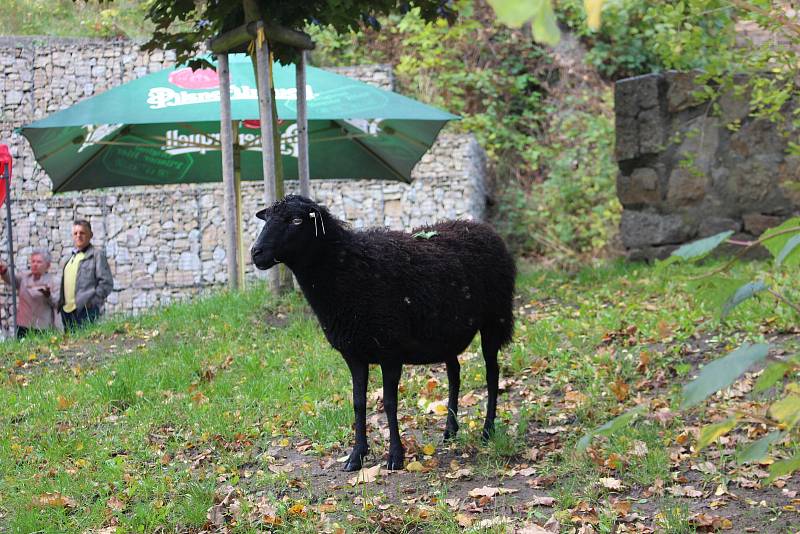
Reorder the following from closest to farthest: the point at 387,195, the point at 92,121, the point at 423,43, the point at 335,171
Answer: the point at 92,121 → the point at 335,171 → the point at 387,195 → the point at 423,43

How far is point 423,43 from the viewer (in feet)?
61.3

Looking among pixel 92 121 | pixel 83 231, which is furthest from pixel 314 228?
pixel 83 231

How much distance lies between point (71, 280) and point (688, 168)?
735cm

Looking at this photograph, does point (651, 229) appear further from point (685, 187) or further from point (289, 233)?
point (289, 233)

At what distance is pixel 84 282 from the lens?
1068 centimetres

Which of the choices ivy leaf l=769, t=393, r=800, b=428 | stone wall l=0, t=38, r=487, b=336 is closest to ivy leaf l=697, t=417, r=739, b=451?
ivy leaf l=769, t=393, r=800, b=428

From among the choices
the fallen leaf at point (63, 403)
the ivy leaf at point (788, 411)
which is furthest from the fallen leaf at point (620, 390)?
the ivy leaf at point (788, 411)

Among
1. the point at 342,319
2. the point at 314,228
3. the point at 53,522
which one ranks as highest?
the point at 314,228

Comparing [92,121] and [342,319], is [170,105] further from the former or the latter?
[342,319]

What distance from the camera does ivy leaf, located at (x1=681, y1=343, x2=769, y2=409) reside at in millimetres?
1638

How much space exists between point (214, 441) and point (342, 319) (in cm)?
147

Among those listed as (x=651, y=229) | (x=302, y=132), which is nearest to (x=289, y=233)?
(x=302, y=132)

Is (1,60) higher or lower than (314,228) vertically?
higher

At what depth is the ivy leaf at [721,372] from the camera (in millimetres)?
1638
